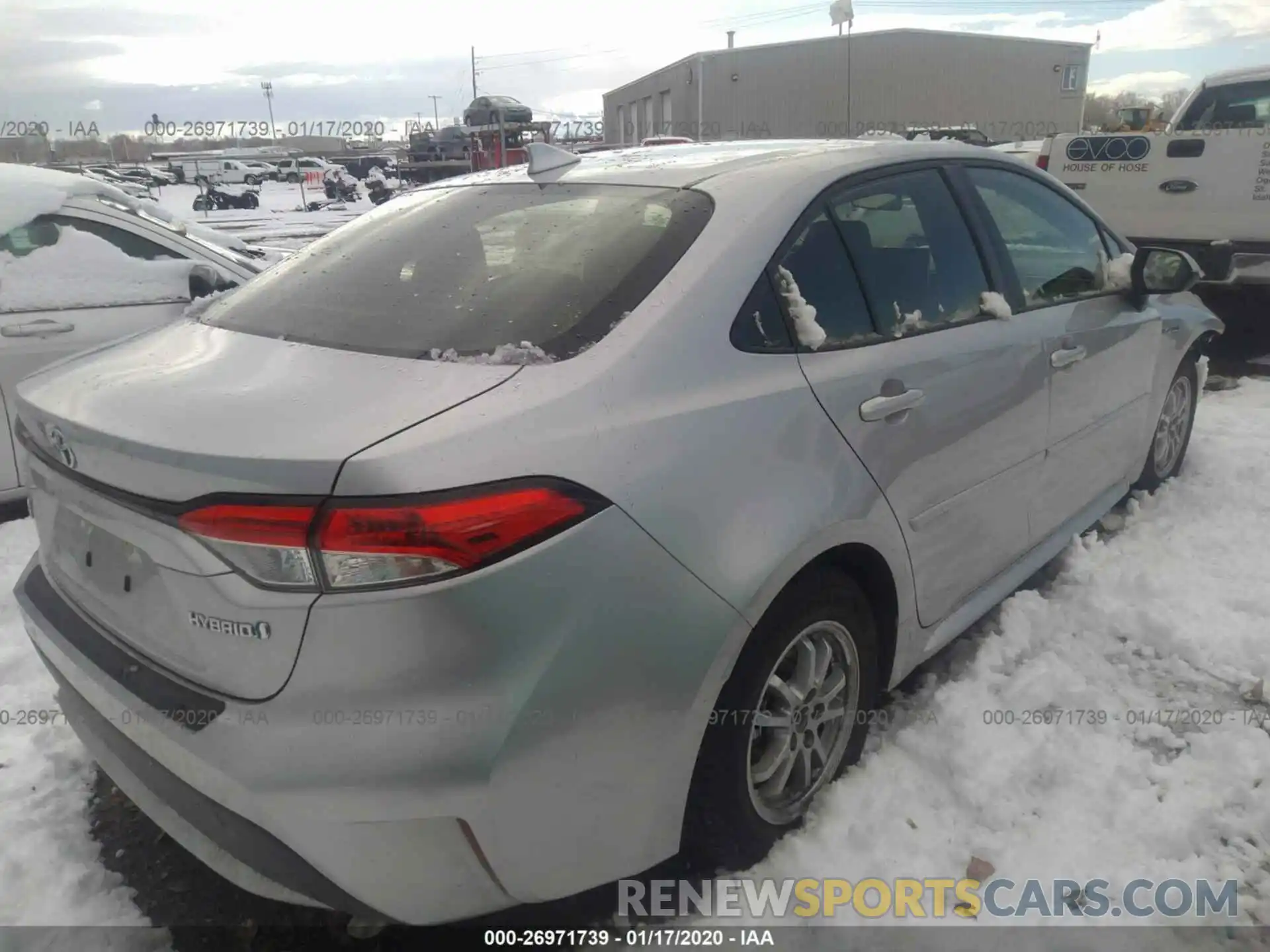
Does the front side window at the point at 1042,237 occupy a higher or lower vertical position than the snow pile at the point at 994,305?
higher

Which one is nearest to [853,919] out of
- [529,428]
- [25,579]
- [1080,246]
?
[529,428]

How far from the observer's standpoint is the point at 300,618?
159 cm

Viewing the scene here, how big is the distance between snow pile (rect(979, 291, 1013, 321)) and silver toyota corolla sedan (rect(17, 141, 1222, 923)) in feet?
0.08

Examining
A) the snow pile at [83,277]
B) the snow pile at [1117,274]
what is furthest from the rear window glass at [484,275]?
the snow pile at [83,277]

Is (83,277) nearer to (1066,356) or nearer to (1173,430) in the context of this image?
(1066,356)

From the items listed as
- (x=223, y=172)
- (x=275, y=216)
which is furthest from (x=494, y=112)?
(x=223, y=172)

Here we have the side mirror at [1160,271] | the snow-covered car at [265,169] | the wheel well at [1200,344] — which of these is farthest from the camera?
the snow-covered car at [265,169]

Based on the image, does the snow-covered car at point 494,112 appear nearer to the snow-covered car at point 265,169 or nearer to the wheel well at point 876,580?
the snow-covered car at point 265,169

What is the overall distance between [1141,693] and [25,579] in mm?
3241

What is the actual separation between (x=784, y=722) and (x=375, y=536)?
1.16 meters

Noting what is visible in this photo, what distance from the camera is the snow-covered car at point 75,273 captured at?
443 centimetres

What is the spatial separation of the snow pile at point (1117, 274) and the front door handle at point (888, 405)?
5.40 feet

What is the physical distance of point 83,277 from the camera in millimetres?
4715

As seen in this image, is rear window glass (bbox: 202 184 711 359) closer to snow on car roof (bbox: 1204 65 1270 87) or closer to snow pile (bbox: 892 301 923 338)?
snow pile (bbox: 892 301 923 338)
